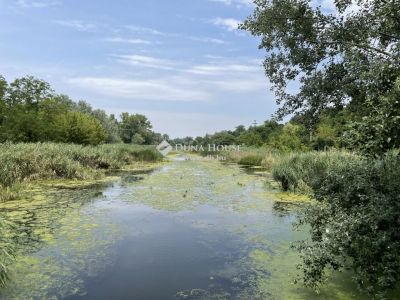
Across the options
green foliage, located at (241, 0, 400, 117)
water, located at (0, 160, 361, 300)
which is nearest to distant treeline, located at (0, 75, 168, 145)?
water, located at (0, 160, 361, 300)

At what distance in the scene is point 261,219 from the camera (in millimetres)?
10078

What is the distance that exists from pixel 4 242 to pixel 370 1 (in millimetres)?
7033

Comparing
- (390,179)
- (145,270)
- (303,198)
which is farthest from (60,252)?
(303,198)

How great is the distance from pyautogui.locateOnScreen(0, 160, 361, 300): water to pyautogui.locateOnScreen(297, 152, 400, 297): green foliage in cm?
73

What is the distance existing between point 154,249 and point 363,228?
4.19 metres

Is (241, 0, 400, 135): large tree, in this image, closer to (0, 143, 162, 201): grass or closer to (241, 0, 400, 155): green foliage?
(241, 0, 400, 155): green foliage

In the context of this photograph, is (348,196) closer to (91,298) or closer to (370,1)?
(370,1)

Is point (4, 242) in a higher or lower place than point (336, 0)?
lower

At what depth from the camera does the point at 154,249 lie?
7379 millimetres

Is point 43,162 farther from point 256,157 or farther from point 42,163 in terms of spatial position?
point 256,157

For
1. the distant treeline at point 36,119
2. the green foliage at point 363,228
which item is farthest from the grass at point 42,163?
the green foliage at point 363,228

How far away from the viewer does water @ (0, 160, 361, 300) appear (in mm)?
5324

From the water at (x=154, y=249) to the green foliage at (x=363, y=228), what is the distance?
73 cm

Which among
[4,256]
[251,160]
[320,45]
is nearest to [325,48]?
[320,45]
